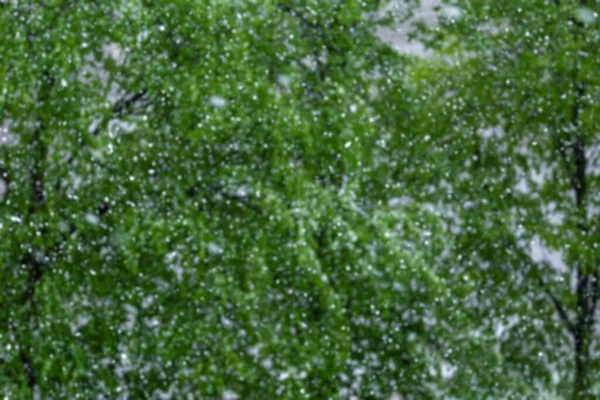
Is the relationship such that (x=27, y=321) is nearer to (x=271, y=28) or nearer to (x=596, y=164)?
(x=271, y=28)

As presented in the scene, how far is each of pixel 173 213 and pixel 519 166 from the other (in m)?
3.93

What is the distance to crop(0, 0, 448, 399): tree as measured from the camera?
10.1m

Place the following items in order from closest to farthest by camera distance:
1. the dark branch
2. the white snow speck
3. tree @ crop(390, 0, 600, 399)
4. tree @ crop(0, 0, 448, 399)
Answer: tree @ crop(0, 0, 448, 399)
the white snow speck
tree @ crop(390, 0, 600, 399)
the dark branch

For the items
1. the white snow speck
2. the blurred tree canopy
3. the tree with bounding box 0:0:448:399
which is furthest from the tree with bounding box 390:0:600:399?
the white snow speck

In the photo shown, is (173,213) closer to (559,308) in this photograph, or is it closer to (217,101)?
(217,101)

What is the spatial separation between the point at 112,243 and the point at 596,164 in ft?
15.3

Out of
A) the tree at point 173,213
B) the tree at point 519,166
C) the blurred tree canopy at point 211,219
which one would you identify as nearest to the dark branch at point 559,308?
the tree at point 519,166

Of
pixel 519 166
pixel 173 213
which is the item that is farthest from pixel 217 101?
pixel 519 166

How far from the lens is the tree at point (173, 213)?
10.1 m

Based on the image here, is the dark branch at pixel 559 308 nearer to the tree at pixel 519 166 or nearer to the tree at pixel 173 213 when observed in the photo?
the tree at pixel 519 166

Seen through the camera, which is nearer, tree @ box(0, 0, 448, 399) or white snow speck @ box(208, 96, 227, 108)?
tree @ box(0, 0, 448, 399)

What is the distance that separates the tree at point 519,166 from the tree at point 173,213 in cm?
175

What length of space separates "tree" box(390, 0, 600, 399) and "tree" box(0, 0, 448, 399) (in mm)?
1747

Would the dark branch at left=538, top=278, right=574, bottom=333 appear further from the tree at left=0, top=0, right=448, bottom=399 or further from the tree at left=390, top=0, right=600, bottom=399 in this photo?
the tree at left=0, top=0, right=448, bottom=399
